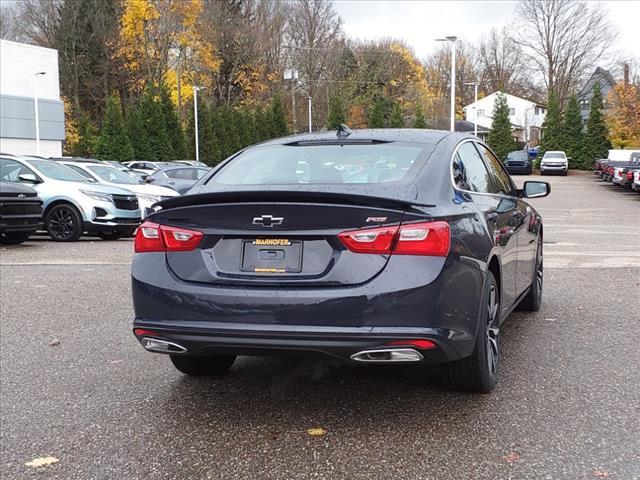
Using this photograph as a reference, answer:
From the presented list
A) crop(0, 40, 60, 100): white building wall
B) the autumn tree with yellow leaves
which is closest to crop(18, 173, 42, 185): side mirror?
crop(0, 40, 60, 100): white building wall

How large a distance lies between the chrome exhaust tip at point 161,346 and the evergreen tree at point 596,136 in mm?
51392

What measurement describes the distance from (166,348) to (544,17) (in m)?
65.0

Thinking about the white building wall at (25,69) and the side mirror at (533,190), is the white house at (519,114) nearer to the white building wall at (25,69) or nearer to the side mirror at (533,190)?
the white building wall at (25,69)

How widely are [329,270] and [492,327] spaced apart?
1.38 m

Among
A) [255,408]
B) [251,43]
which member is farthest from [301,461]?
[251,43]

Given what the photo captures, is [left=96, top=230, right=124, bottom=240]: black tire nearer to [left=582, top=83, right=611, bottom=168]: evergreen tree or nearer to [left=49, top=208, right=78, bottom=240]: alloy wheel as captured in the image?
[left=49, top=208, right=78, bottom=240]: alloy wheel

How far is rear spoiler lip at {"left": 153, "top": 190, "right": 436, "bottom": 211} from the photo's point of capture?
3.45m

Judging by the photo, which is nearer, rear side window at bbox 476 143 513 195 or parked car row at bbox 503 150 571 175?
rear side window at bbox 476 143 513 195

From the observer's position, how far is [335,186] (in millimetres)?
3668

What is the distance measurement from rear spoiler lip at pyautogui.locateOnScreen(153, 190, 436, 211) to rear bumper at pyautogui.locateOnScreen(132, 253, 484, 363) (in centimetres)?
29

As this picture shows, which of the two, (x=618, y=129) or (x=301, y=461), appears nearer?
(x=301, y=461)

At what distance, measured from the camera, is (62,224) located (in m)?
13.4

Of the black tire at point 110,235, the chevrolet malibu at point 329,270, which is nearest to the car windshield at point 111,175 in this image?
the black tire at point 110,235

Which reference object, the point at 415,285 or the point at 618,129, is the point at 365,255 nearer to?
the point at 415,285
